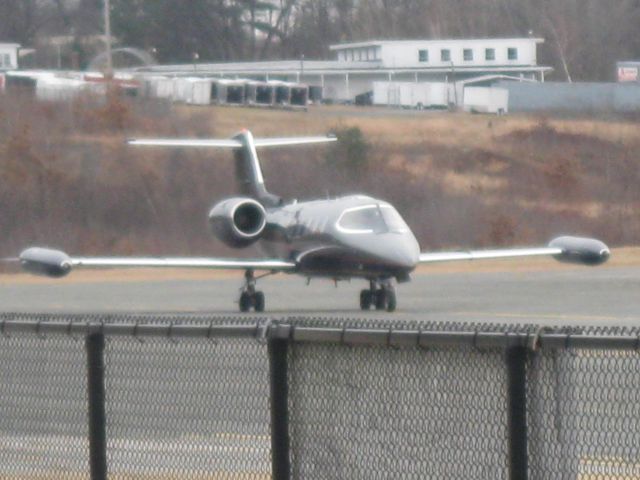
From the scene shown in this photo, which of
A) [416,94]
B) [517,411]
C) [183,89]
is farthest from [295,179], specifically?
[517,411]

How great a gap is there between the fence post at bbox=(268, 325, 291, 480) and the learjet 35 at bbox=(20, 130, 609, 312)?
20.2 metres

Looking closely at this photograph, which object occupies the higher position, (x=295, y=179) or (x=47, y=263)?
(x=47, y=263)

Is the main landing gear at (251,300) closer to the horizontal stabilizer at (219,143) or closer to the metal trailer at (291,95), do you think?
the horizontal stabilizer at (219,143)

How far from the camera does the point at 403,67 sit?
362 feet

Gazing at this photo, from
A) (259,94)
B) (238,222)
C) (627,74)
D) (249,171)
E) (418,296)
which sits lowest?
(418,296)

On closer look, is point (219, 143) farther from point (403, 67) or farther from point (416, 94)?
point (403, 67)

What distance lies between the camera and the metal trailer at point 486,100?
91.9 m

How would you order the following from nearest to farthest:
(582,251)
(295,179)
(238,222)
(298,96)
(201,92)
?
(238,222)
(582,251)
(295,179)
(201,92)
(298,96)

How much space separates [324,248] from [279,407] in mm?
21302

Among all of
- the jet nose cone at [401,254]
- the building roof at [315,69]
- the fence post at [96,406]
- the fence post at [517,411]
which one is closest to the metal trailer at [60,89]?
the building roof at [315,69]

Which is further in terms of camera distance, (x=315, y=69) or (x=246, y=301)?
(x=315, y=69)

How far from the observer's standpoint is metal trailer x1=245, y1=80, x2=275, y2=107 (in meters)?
90.2

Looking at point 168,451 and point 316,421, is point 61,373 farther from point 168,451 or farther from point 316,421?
point 316,421

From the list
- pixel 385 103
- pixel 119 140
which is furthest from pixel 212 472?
pixel 385 103
